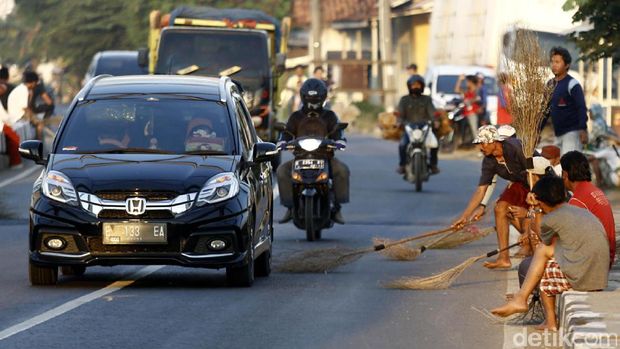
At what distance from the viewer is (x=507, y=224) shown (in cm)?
1591

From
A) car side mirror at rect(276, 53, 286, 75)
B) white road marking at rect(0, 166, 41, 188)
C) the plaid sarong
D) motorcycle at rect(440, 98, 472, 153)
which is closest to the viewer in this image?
the plaid sarong

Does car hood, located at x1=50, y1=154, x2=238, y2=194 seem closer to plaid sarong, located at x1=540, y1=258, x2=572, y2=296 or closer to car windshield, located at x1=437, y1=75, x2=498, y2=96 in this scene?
plaid sarong, located at x1=540, y1=258, x2=572, y2=296

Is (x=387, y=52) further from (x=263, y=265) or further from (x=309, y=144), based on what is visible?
(x=263, y=265)

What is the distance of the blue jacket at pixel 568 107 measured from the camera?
18625mm

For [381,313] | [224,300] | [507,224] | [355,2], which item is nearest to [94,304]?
[224,300]

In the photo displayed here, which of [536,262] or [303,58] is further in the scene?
[303,58]

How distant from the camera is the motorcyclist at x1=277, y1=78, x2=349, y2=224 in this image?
19.3 metres

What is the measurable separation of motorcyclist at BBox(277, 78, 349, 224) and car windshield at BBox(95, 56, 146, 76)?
22.5 metres

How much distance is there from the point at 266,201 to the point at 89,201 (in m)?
2.30

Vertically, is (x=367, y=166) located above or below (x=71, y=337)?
below

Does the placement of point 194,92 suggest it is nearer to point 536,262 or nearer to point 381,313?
point 381,313

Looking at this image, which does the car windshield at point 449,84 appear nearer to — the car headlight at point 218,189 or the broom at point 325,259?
the broom at point 325,259

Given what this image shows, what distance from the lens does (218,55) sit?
1241 inches

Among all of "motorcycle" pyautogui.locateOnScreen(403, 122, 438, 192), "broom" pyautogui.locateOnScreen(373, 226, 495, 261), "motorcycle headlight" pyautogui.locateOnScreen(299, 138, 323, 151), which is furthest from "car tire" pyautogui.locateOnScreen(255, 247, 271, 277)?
"motorcycle" pyautogui.locateOnScreen(403, 122, 438, 192)
